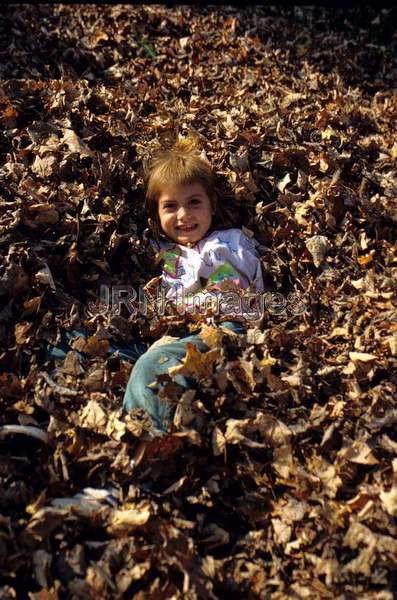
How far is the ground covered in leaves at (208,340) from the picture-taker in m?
2.90

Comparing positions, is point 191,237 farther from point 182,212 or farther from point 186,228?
point 182,212

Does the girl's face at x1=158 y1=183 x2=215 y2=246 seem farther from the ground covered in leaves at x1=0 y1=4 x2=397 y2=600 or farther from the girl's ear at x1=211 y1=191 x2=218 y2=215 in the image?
the ground covered in leaves at x1=0 y1=4 x2=397 y2=600

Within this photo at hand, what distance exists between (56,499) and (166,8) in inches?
293

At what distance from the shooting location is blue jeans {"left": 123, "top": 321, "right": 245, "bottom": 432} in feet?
11.2

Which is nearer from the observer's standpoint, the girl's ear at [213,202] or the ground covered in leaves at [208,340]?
the ground covered in leaves at [208,340]

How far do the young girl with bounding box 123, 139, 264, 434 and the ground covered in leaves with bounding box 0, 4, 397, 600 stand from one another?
20 cm

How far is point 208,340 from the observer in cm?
378

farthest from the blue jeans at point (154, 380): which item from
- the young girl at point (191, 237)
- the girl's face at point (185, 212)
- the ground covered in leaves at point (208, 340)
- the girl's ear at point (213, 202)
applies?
the girl's ear at point (213, 202)

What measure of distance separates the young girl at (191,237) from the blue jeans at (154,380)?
0.65 meters

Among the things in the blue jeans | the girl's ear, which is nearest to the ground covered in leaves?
the blue jeans

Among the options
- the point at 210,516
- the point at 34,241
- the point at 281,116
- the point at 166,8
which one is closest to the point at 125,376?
the point at 210,516

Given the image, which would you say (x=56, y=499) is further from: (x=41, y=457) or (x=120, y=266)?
(x=120, y=266)

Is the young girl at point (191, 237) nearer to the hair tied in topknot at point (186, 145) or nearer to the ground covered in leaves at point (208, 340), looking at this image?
the hair tied in topknot at point (186, 145)

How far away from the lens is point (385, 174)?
5371 mm
